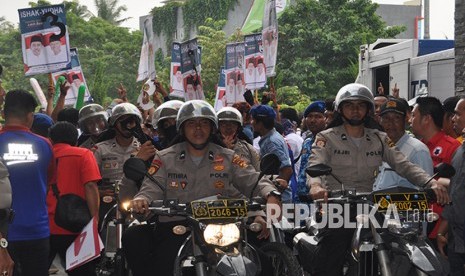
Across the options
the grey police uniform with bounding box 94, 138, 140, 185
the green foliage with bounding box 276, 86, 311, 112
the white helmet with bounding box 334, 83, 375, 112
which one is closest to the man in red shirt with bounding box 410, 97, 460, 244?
the white helmet with bounding box 334, 83, 375, 112

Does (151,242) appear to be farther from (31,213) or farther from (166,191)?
(31,213)

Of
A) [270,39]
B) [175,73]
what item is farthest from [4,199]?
[175,73]

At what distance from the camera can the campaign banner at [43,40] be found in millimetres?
16672

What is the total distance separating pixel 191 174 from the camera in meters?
7.38

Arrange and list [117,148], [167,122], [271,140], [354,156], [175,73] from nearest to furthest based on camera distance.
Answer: [354,156], [167,122], [117,148], [271,140], [175,73]

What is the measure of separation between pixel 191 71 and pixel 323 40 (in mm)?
31998

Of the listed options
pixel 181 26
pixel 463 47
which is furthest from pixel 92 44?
pixel 463 47

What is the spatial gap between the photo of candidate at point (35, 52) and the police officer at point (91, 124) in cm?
591

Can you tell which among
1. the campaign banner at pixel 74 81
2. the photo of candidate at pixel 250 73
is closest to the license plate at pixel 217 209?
the campaign banner at pixel 74 81

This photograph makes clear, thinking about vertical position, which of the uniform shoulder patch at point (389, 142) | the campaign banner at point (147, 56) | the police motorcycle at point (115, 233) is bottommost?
the police motorcycle at point (115, 233)

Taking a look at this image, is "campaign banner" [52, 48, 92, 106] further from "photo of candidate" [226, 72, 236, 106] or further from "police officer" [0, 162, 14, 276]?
"police officer" [0, 162, 14, 276]

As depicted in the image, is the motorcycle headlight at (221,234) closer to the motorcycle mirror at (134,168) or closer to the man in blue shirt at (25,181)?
the motorcycle mirror at (134,168)

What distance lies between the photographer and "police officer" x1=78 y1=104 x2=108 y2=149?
35.8 ft

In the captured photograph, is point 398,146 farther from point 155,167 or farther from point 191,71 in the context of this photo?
point 191,71
